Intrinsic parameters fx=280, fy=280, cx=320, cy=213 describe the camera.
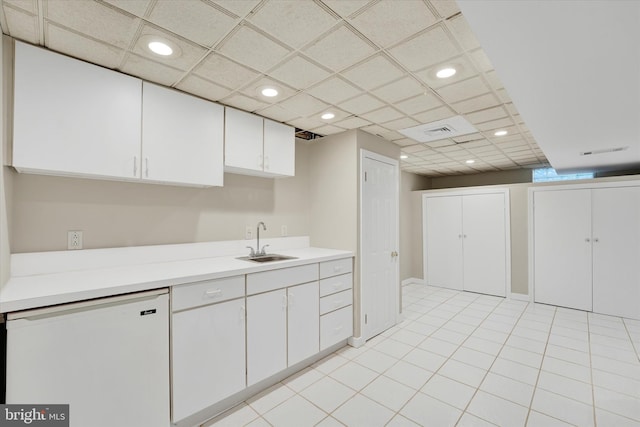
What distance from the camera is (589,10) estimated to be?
1.08 m

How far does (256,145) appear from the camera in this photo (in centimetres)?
267

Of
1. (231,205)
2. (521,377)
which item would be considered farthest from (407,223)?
(231,205)

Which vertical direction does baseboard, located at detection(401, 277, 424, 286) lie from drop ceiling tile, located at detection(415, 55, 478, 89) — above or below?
below

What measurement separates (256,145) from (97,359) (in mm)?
1938

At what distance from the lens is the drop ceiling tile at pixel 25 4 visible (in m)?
1.30

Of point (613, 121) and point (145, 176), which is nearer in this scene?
point (145, 176)

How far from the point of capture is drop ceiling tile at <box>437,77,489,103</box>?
81.5 inches

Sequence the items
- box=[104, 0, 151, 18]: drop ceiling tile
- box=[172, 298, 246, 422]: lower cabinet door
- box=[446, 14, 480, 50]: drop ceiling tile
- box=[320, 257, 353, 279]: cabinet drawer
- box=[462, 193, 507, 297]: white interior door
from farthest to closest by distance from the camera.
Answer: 1. box=[462, 193, 507, 297]: white interior door
2. box=[320, 257, 353, 279]: cabinet drawer
3. box=[172, 298, 246, 422]: lower cabinet door
4. box=[446, 14, 480, 50]: drop ceiling tile
5. box=[104, 0, 151, 18]: drop ceiling tile

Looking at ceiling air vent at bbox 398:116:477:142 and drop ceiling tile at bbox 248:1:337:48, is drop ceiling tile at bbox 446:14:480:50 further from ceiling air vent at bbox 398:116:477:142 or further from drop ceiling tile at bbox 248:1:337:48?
ceiling air vent at bbox 398:116:477:142

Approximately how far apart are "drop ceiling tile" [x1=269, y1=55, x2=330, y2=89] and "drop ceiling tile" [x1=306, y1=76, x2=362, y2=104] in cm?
8

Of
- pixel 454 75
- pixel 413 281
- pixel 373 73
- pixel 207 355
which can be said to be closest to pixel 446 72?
pixel 454 75

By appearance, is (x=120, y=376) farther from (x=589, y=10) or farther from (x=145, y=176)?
(x=589, y=10)

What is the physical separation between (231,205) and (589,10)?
271cm

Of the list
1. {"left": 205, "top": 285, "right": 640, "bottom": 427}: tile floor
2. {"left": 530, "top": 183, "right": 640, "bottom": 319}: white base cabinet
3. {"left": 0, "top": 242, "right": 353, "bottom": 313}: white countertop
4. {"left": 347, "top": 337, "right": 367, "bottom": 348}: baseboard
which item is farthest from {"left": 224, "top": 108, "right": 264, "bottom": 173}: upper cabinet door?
{"left": 530, "top": 183, "right": 640, "bottom": 319}: white base cabinet
